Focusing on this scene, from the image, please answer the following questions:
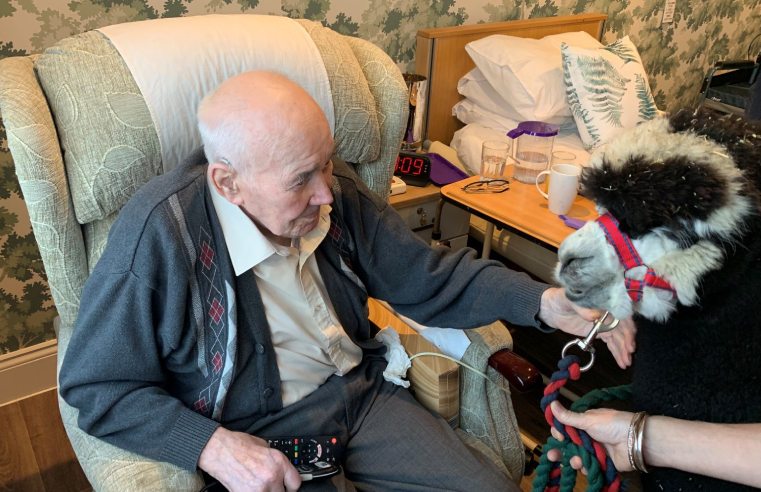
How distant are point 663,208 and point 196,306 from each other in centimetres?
78

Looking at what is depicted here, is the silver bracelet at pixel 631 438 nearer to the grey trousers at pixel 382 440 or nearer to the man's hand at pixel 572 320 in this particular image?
the man's hand at pixel 572 320

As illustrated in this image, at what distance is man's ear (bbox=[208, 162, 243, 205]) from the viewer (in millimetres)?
1016

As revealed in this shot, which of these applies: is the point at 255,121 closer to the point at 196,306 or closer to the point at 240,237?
the point at 240,237

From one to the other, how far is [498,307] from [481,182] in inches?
26.5

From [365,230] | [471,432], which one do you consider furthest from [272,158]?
[471,432]

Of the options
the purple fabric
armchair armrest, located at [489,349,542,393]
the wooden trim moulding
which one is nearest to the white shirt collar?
armchair armrest, located at [489,349,542,393]

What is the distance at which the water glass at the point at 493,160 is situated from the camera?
1.78 meters

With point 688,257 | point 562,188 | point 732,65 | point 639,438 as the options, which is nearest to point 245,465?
point 639,438

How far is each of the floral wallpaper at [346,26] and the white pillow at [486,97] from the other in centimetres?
25

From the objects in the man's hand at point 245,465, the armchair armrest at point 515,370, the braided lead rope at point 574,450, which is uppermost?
the braided lead rope at point 574,450

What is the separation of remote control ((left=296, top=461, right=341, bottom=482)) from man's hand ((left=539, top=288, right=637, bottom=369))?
1.67ft

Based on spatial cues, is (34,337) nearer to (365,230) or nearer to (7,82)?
(7,82)

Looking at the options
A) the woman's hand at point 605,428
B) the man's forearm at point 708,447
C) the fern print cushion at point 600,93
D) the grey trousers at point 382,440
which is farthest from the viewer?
the fern print cushion at point 600,93

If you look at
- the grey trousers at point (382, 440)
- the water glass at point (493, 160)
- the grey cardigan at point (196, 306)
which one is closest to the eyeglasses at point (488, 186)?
the water glass at point (493, 160)
